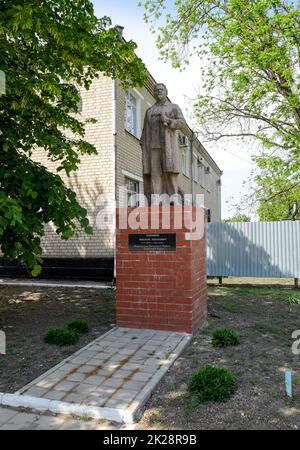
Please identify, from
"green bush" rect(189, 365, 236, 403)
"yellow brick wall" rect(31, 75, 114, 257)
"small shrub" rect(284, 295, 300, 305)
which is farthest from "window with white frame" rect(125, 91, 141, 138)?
"green bush" rect(189, 365, 236, 403)

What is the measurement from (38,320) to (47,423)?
3.32m

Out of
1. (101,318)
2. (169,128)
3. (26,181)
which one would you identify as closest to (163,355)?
(101,318)

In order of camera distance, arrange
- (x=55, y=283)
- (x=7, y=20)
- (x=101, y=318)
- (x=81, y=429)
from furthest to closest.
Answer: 1. (x=55, y=283)
2. (x=101, y=318)
3. (x=7, y=20)
4. (x=81, y=429)

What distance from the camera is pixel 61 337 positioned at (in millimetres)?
4922

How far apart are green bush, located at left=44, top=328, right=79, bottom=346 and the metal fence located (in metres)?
7.21

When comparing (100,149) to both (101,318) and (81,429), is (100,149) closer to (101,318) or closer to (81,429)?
(101,318)

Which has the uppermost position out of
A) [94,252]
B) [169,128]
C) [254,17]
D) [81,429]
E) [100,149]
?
[254,17]

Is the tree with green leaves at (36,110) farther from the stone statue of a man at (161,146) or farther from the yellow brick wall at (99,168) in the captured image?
the yellow brick wall at (99,168)

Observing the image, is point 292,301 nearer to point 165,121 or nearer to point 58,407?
point 165,121

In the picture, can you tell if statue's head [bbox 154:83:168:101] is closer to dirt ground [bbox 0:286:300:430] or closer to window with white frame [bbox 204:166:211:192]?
dirt ground [bbox 0:286:300:430]

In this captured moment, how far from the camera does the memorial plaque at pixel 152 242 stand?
553cm

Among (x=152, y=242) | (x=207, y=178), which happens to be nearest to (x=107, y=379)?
(x=152, y=242)

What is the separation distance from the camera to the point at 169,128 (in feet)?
19.3

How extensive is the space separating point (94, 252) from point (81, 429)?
8246mm
